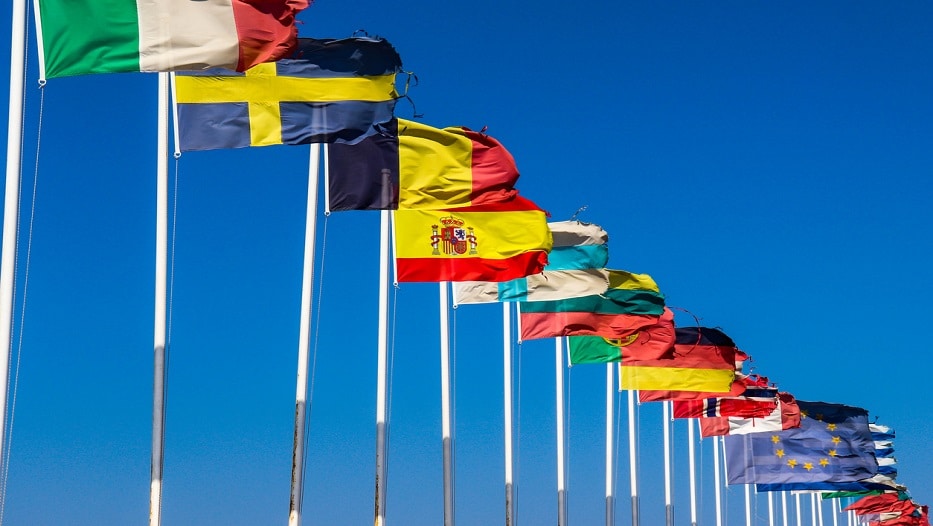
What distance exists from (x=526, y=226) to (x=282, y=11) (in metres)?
10.3

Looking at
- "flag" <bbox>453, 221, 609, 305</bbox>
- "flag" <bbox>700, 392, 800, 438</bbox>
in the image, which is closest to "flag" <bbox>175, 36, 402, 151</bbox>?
"flag" <bbox>453, 221, 609, 305</bbox>

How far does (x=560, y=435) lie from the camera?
144 feet

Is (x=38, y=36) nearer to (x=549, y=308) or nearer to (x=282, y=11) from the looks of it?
(x=282, y=11)

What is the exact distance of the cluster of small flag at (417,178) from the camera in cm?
1934

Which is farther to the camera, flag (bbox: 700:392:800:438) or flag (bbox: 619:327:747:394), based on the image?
flag (bbox: 700:392:800:438)

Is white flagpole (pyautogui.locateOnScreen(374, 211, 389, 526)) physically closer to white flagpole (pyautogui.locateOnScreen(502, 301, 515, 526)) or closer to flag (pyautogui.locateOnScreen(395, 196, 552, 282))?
flag (pyautogui.locateOnScreen(395, 196, 552, 282))

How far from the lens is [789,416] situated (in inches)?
2144

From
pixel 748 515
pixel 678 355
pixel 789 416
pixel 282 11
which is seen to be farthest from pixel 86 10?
pixel 748 515

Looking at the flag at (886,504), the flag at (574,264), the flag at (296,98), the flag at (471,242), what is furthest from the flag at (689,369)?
the flag at (886,504)

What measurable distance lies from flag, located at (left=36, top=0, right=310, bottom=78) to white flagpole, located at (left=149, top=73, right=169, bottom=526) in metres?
2.20

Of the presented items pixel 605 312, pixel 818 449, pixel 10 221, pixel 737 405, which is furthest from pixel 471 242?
pixel 818 449

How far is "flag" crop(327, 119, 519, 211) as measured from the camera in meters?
25.6

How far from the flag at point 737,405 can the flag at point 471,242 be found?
24.2 metres

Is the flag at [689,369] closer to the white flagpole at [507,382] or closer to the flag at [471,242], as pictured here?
the white flagpole at [507,382]
